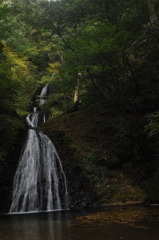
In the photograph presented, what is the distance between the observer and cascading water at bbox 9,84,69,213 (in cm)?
1167

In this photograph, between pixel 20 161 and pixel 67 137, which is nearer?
pixel 20 161

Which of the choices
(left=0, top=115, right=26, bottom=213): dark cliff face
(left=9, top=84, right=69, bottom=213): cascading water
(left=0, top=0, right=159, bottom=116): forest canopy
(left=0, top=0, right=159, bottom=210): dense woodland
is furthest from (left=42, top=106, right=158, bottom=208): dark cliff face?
(left=0, top=115, right=26, bottom=213): dark cliff face

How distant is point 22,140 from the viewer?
590 inches

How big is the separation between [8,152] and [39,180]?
2382mm

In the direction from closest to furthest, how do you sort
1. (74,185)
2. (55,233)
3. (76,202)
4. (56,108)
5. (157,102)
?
(55,233)
(76,202)
(74,185)
(157,102)
(56,108)

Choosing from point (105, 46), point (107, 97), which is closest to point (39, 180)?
point (105, 46)

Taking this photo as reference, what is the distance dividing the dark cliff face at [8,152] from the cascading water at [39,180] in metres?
0.27

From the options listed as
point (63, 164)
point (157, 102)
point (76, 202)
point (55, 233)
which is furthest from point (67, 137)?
point (55, 233)

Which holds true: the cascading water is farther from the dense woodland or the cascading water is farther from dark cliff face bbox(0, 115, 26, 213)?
the dense woodland

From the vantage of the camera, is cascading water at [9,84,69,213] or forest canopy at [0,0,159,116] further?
forest canopy at [0,0,159,116]

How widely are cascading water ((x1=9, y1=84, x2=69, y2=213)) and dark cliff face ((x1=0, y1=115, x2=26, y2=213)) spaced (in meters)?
0.27

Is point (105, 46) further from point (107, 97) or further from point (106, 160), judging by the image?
point (107, 97)

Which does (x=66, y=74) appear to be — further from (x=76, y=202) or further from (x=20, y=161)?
(x=76, y=202)

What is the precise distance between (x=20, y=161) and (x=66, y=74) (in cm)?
566
